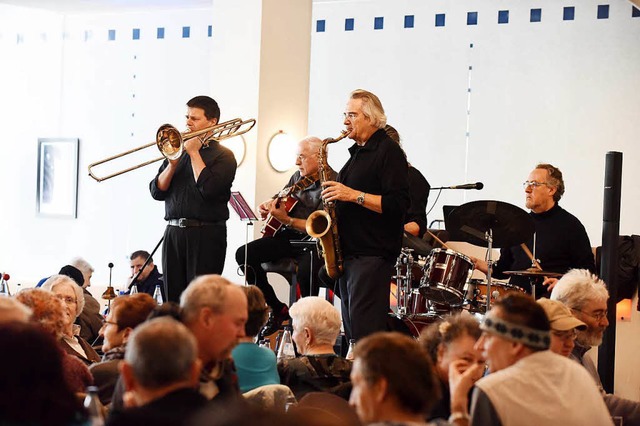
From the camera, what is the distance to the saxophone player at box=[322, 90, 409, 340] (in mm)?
5223

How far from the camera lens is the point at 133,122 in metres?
11.1

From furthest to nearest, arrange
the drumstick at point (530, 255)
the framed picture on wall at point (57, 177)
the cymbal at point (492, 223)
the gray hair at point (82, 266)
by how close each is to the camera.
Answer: the framed picture on wall at point (57, 177), the gray hair at point (82, 266), the drumstick at point (530, 255), the cymbal at point (492, 223)

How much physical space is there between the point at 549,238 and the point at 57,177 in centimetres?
654

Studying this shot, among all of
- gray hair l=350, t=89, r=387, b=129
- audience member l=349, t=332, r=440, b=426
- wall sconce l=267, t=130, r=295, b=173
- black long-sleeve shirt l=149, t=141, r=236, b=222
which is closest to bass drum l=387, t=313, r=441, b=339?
black long-sleeve shirt l=149, t=141, r=236, b=222

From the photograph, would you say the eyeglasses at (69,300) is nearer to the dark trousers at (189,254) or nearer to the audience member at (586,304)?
the dark trousers at (189,254)

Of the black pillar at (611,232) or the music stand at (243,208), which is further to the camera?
the music stand at (243,208)

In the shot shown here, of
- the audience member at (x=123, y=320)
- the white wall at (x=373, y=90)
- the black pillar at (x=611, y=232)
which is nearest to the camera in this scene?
the audience member at (x=123, y=320)

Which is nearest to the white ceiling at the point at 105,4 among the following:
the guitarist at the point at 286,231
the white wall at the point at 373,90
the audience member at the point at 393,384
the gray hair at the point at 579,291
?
the white wall at the point at 373,90

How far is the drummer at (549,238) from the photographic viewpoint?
6.40 m

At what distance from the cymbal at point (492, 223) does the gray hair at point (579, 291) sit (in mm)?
1415

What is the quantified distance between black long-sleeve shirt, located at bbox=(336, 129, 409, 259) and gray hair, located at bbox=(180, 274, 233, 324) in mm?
1989

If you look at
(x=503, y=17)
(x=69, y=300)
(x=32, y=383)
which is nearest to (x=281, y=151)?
(x=503, y=17)

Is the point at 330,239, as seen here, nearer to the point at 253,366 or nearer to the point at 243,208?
the point at 253,366

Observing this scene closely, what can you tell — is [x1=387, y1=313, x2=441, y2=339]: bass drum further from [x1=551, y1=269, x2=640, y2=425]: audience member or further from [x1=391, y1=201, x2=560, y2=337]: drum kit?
[x1=551, y1=269, x2=640, y2=425]: audience member
